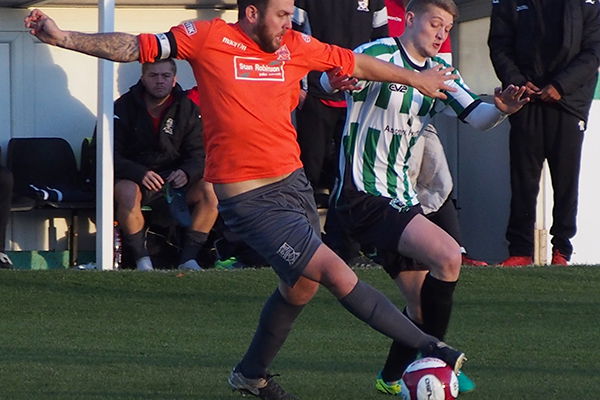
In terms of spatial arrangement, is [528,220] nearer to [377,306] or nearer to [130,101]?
[130,101]

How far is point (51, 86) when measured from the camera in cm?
1380

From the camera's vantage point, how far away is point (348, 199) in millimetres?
7297

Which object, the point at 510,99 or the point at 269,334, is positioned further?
the point at 510,99

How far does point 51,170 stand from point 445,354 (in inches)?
304

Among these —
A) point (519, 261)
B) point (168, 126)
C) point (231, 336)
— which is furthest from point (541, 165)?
point (231, 336)

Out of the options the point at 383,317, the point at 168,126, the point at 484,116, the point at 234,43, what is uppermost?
the point at 234,43

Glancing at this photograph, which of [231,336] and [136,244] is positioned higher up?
[231,336]

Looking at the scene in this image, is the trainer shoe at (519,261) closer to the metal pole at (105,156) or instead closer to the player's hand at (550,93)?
the player's hand at (550,93)

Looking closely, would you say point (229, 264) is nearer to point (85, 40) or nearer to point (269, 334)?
point (269, 334)

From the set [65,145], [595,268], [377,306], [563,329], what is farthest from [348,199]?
[65,145]

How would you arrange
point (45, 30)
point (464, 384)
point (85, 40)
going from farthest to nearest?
1. point (464, 384)
2. point (85, 40)
3. point (45, 30)

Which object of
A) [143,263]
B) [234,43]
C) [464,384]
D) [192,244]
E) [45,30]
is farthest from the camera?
[192,244]

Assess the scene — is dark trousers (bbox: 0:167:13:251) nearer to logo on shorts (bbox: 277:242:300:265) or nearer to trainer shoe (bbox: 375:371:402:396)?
trainer shoe (bbox: 375:371:402:396)

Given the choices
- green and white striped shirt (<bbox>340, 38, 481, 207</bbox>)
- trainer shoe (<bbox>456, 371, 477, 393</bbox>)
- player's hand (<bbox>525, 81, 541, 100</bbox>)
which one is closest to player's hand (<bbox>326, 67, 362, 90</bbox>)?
green and white striped shirt (<bbox>340, 38, 481, 207</bbox>)
